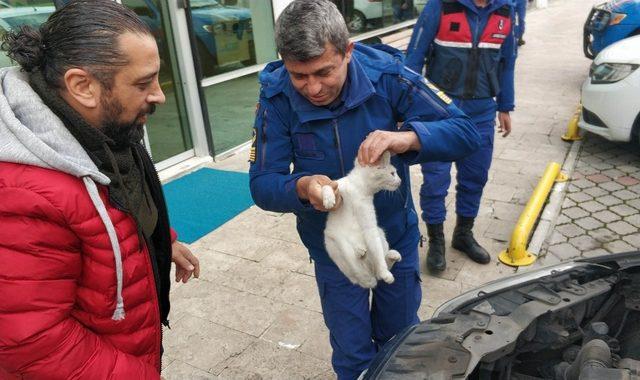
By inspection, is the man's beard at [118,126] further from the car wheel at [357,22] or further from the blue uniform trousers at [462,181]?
the car wheel at [357,22]

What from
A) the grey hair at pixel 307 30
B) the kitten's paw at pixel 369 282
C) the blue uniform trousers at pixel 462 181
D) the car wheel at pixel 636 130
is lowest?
the car wheel at pixel 636 130

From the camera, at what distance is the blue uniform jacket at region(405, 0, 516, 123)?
353cm

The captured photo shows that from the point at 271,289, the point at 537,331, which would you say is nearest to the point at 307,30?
the point at 537,331

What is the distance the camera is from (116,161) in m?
1.51

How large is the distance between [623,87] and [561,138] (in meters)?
1.30

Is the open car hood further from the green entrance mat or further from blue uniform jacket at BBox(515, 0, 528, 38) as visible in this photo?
the green entrance mat

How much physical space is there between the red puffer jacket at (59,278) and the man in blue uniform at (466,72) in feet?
8.81

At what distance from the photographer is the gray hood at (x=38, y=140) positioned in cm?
125

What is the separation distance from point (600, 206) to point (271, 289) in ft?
10.8

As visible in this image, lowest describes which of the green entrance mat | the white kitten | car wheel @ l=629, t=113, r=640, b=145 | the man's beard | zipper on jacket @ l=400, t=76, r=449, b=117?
the green entrance mat

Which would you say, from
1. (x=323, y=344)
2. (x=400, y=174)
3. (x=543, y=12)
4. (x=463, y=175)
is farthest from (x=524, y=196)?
(x=543, y=12)

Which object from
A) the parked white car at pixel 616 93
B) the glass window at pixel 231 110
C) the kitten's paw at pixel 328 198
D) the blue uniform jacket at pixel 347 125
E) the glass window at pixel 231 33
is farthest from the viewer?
the glass window at pixel 231 110

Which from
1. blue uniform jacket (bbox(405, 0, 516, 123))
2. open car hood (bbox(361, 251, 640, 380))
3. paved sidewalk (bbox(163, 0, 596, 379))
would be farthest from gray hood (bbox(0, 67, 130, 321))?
blue uniform jacket (bbox(405, 0, 516, 123))

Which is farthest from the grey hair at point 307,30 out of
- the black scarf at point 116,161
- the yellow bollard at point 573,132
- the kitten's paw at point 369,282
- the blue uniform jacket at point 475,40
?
the yellow bollard at point 573,132
